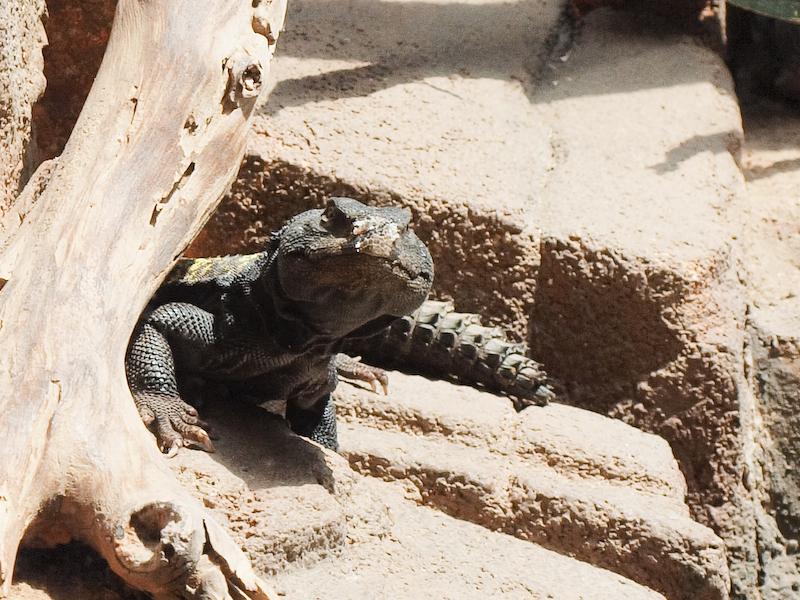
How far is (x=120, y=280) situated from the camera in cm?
314

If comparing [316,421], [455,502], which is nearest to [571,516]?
[455,502]

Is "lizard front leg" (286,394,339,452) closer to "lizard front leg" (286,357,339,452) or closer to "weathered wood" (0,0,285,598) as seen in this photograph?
"lizard front leg" (286,357,339,452)

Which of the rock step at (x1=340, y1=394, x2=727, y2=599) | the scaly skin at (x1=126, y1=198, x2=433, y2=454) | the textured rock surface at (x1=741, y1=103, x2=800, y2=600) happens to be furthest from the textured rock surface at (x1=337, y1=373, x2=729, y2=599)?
the textured rock surface at (x1=741, y1=103, x2=800, y2=600)

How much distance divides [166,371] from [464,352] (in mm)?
1701

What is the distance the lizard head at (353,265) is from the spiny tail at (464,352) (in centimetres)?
143

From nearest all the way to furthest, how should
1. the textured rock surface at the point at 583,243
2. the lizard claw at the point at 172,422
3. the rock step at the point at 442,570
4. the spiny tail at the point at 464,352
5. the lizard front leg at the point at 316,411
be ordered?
the rock step at the point at 442,570, the lizard claw at the point at 172,422, the lizard front leg at the point at 316,411, the spiny tail at the point at 464,352, the textured rock surface at the point at 583,243

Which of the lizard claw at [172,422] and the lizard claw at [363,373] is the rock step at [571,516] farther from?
the lizard claw at [172,422]

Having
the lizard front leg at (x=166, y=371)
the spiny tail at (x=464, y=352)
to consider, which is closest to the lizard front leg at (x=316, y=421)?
the lizard front leg at (x=166, y=371)

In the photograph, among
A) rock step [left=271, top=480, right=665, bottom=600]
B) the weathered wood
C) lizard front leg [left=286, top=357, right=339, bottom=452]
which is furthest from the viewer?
lizard front leg [left=286, top=357, right=339, bottom=452]

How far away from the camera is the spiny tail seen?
201 inches

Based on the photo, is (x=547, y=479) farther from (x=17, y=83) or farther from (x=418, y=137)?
(x=17, y=83)

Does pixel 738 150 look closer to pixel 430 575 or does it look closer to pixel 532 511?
pixel 532 511

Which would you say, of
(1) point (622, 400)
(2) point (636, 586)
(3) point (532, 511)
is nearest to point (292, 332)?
(3) point (532, 511)

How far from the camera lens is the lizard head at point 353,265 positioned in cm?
345
